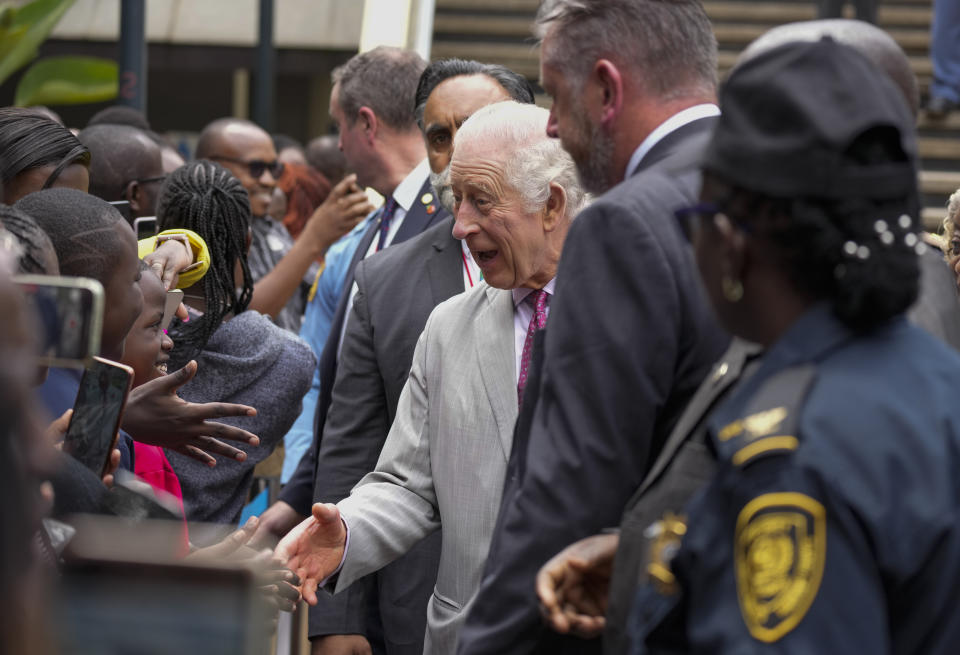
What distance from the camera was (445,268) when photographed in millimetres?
3928

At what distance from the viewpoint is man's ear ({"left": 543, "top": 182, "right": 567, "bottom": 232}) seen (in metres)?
3.38

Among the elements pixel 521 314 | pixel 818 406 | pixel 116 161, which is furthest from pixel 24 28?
pixel 818 406

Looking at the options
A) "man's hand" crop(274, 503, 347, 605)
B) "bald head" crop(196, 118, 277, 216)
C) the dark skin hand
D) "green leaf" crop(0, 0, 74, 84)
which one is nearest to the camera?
the dark skin hand

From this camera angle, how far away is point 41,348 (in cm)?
145

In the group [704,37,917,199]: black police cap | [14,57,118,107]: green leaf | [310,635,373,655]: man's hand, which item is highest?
[704,37,917,199]: black police cap

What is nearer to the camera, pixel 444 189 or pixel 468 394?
pixel 468 394

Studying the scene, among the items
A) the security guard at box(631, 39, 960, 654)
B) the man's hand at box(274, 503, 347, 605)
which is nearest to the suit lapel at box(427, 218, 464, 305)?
the man's hand at box(274, 503, 347, 605)

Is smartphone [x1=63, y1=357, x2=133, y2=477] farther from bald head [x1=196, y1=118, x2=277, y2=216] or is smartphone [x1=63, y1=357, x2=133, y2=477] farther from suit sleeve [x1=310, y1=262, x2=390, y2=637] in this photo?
bald head [x1=196, y1=118, x2=277, y2=216]

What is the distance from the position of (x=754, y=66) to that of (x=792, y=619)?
0.69 m

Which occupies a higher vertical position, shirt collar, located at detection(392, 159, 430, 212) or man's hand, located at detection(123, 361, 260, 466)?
man's hand, located at detection(123, 361, 260, 466)

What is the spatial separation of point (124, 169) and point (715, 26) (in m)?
5.50

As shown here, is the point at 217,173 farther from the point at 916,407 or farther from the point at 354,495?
the point at 916,407

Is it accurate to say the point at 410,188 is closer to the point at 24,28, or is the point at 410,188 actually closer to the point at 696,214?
the point at 696,214

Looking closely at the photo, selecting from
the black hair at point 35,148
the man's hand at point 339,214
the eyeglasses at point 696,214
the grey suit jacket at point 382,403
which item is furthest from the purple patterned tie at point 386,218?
the eyeglasses at point 696,214
